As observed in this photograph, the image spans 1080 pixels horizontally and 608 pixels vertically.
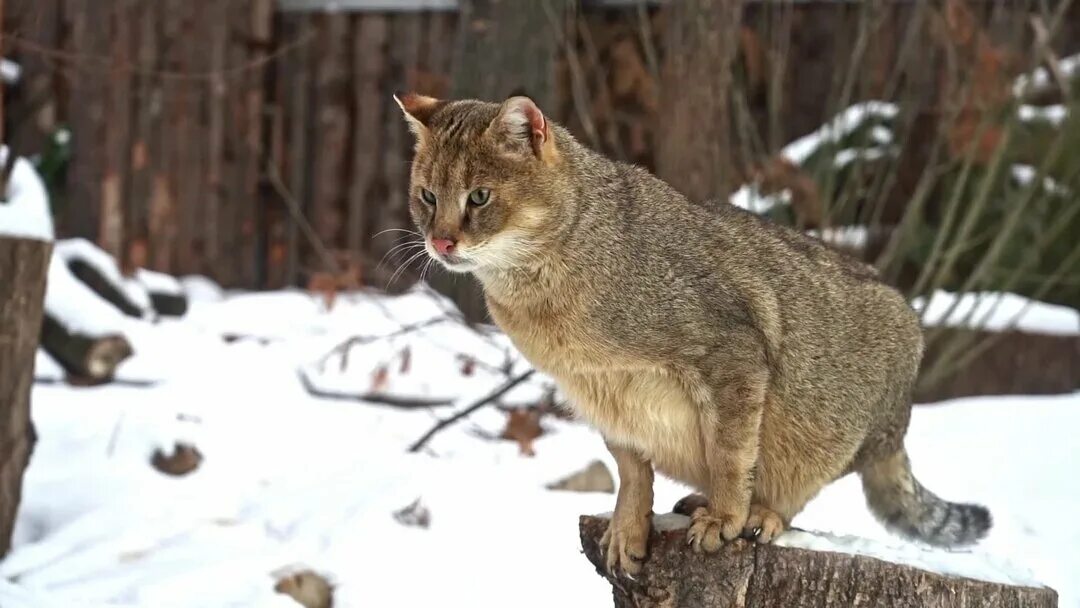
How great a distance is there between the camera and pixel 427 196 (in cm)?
308

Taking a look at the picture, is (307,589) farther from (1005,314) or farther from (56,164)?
(56,164)

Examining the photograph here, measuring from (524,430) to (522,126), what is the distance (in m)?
2.25

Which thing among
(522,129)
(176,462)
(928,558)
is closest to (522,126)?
(522,129)

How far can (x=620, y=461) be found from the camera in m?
3.24

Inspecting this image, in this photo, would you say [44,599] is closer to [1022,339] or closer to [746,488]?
[746,488]

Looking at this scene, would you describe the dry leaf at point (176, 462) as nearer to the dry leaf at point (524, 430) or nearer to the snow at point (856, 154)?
the dry leaf at point (524, 430)

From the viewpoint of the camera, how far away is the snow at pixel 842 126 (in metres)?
6.28

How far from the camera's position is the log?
6.42 m

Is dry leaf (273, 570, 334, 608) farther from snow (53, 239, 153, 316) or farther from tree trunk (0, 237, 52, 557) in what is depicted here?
snow (53, 239, 153, 316)

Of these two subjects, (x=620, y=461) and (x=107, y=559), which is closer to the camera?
(x=620, y=461)

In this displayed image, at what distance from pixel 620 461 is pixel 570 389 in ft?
0.92

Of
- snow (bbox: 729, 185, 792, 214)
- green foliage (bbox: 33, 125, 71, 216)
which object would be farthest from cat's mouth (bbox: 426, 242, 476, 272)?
green foliage (bbox: 33, 125, 71, 216)

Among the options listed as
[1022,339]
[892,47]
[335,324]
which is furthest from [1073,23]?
[335,324]

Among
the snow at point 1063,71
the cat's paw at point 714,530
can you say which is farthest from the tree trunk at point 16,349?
the snow at point 1063,71
